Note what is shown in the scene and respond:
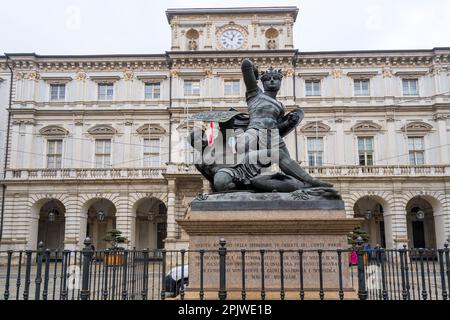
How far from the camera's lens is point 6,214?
115 feet

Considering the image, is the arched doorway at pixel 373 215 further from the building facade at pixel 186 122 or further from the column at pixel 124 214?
the column at pixel 124 214

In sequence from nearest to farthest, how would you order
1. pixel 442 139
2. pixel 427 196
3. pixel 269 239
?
pixel 269 239, pixel 427 196, pixel 442 139

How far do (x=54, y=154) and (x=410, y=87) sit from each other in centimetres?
3005

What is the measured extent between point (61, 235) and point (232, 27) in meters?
22.8

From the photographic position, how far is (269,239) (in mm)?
7719

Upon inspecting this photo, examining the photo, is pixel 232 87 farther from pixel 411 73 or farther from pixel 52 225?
pixel 52 225

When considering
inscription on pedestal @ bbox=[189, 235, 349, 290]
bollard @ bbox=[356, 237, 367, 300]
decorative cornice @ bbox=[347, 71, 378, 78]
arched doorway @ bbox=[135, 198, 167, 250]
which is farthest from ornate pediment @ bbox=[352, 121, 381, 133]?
bollard @ bbox=[356, 237, 367, 300]

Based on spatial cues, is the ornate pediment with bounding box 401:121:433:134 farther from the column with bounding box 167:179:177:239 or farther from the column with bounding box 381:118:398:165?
the column with bounding box 167:179:177:239

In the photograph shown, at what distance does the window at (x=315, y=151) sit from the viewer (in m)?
36.6

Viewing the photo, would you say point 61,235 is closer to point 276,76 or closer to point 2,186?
point 2,186

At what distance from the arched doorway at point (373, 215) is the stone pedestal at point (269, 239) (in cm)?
3114

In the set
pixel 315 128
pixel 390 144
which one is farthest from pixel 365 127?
pixel 315 128

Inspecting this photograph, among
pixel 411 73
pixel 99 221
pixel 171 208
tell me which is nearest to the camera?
pixel 171 208
